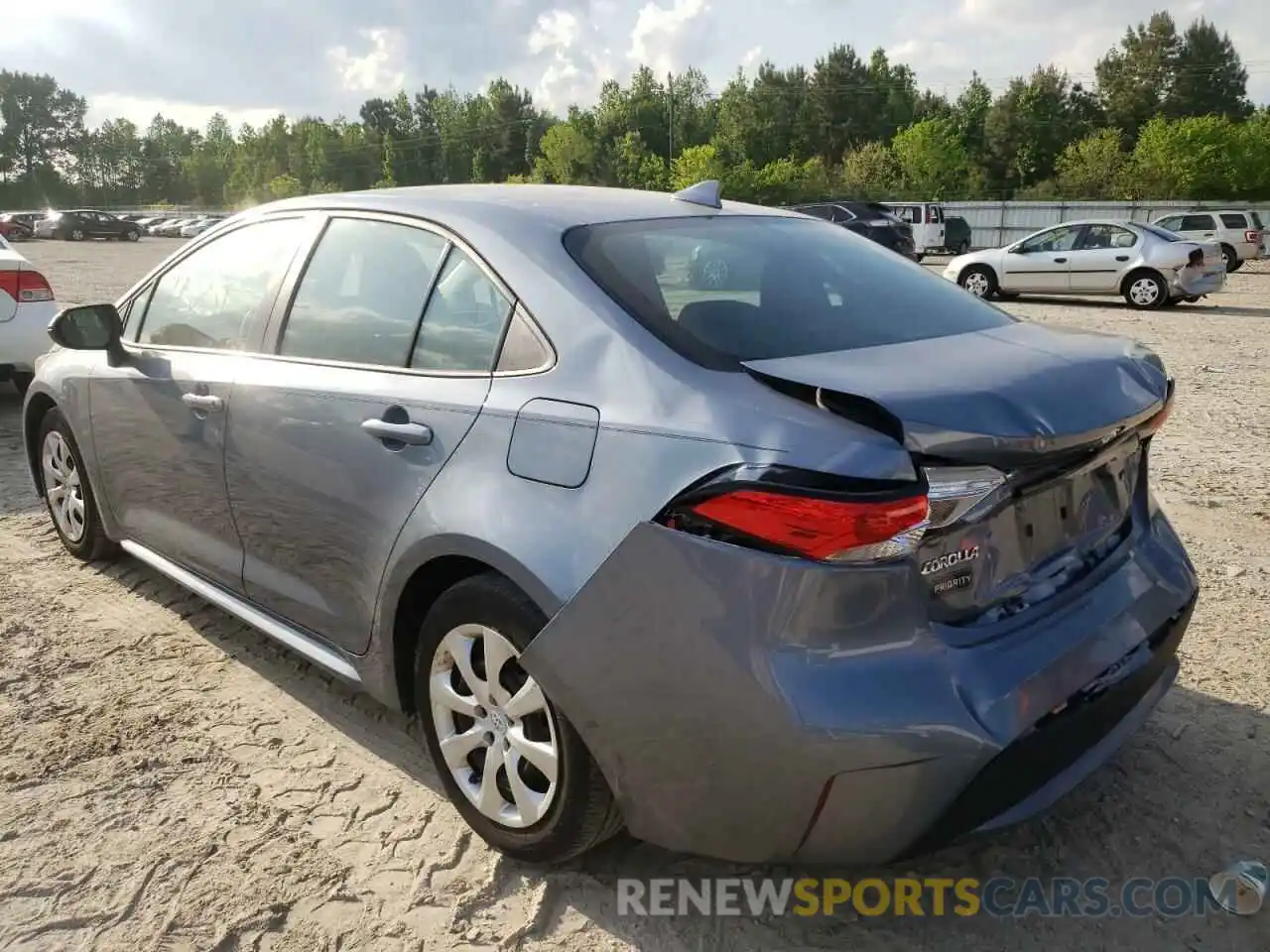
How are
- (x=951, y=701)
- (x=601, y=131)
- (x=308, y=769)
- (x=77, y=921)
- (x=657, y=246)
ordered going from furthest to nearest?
(x=601, y=131), (x=308, y=769), (x=657, y=246), (x=77, y=921), (x=951, y=701)

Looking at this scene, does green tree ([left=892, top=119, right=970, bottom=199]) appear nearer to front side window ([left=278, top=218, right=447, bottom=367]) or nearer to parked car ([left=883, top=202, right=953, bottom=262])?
parked car ([left=883, top=202, right=953, bottom=262])

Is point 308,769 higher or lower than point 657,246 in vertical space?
lower

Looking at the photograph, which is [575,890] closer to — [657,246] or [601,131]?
[657,246]

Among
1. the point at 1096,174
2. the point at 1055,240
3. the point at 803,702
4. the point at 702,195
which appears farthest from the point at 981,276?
the point at 1096,174

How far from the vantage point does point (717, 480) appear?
1922mm

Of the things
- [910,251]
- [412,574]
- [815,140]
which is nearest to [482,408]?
[412,574]

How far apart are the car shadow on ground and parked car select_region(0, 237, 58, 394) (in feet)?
18.2

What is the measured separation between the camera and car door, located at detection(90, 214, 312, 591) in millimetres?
3230

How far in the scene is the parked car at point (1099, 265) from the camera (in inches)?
593

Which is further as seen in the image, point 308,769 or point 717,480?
point 308,769

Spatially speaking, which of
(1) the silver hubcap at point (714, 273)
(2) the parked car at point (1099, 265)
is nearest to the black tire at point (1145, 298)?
(2) the parked car at point (1099, 265)

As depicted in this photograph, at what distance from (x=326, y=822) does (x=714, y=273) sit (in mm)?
1799

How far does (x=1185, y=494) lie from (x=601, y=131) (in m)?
74.7

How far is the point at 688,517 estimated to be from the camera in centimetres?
195
